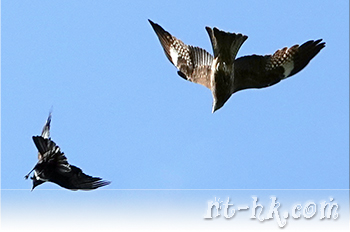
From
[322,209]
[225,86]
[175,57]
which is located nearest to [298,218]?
[322,209]

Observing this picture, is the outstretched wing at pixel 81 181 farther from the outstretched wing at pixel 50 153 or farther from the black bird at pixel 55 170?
the outstretched wing at pixel 50 153

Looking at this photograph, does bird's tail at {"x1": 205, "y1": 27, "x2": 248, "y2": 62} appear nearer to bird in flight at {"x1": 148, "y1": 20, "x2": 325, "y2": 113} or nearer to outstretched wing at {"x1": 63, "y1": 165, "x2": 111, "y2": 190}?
bird in flight at {"x1": 148, "y1": 20, "x2": 325, "y2": 113}

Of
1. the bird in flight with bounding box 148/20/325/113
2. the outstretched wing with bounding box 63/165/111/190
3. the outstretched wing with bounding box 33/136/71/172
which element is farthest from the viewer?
the outstretched wing with bounding box 63/165/111/190

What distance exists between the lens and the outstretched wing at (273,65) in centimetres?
1043

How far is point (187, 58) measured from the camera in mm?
10922

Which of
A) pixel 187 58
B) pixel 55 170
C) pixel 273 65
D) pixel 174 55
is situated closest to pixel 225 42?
pixel 273 65

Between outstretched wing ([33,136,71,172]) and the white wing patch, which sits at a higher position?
the white wing patch

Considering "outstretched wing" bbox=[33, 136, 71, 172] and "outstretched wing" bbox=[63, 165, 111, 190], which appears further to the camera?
"outstretched wing" bbox=[63, 165, 111, 190]

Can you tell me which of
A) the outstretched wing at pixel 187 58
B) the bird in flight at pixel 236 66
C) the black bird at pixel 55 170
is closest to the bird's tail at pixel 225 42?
the bird in flight at pixel 236 66

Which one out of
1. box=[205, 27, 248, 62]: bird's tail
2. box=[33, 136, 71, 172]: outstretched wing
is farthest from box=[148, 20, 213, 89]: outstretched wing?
box=[33, 136, 71, 172]: outstretched wing

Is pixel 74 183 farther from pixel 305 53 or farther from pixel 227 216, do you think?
pixel 305 53

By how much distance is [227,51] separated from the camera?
10.2 metres

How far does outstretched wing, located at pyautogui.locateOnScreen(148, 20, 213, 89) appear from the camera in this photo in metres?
10.7

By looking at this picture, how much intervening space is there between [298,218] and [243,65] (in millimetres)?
2183
